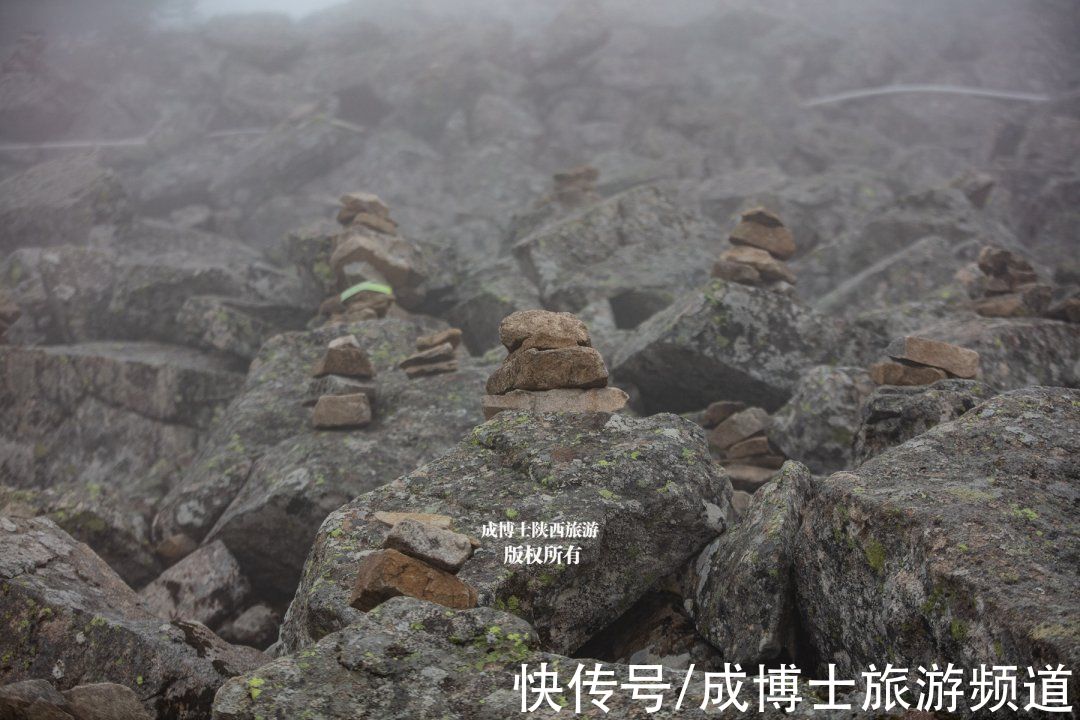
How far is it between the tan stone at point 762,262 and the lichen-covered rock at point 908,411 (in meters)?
5.09

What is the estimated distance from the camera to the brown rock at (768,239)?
14727 millimetres

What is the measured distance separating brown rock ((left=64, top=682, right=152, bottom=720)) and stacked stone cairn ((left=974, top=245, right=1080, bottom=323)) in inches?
508

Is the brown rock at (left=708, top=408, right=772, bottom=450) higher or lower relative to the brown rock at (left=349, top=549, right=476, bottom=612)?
higher

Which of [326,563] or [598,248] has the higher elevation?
[598,248]

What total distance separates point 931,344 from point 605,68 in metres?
32.6

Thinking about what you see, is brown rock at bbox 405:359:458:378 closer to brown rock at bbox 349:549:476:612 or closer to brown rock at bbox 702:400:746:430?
brown rock at bbox 702:400:746:430

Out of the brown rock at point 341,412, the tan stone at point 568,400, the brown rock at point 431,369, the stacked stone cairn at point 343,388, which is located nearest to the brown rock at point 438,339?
the brown rock at point 431,369

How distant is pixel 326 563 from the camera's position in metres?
7.04

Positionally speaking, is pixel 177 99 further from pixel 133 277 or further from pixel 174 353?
pixel 174 353

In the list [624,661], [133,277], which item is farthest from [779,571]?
[133,277]

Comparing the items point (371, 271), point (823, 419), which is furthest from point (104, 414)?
point (823, 419)

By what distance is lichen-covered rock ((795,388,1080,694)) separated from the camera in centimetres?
486

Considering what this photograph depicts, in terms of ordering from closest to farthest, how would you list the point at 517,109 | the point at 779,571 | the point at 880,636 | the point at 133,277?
the point at 880,636, the point at 779,571, the point at 133,277, the point at 517,109

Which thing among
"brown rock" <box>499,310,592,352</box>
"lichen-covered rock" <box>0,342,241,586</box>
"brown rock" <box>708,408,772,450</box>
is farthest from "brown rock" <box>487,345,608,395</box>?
"lichen-covered rock" <box>0,342,241,586</box>
